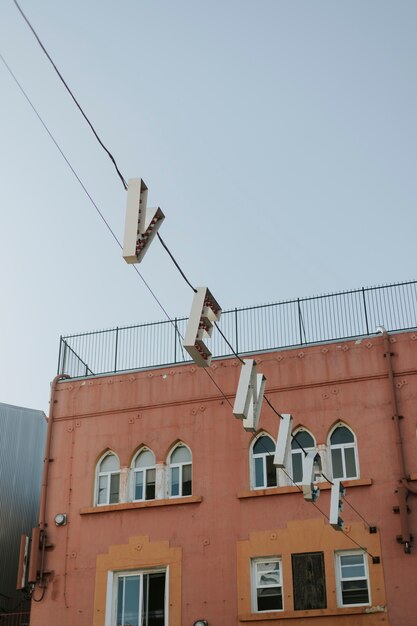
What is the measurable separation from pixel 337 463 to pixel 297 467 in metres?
1.08

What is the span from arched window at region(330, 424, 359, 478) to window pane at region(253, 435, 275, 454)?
165 centimetres

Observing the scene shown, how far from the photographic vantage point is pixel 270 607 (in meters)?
22.5

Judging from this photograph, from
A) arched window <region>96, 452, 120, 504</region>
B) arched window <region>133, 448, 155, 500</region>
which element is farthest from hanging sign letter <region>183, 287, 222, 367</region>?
arched window <region>96, 452, 120, 504</region>

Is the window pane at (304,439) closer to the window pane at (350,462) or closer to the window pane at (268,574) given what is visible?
the window pane at (350,462)

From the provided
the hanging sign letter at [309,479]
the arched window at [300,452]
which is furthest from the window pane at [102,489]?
the hanging sign letter at [309,479]

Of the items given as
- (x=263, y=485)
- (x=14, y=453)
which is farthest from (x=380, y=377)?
(x=14, y=453)

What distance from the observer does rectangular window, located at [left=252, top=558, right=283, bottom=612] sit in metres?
22.6

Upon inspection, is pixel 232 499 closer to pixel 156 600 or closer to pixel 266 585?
pixel 266 585

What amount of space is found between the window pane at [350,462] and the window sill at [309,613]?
328cm

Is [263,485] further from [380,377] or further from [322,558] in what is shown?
[380,377]

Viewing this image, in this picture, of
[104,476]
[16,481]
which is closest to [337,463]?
[104,476]

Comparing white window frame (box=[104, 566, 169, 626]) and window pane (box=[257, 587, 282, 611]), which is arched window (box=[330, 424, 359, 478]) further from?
white window frame (box=[104, 566, 169, 626])

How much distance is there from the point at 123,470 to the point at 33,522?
7517mm

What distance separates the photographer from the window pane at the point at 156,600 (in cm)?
2314
